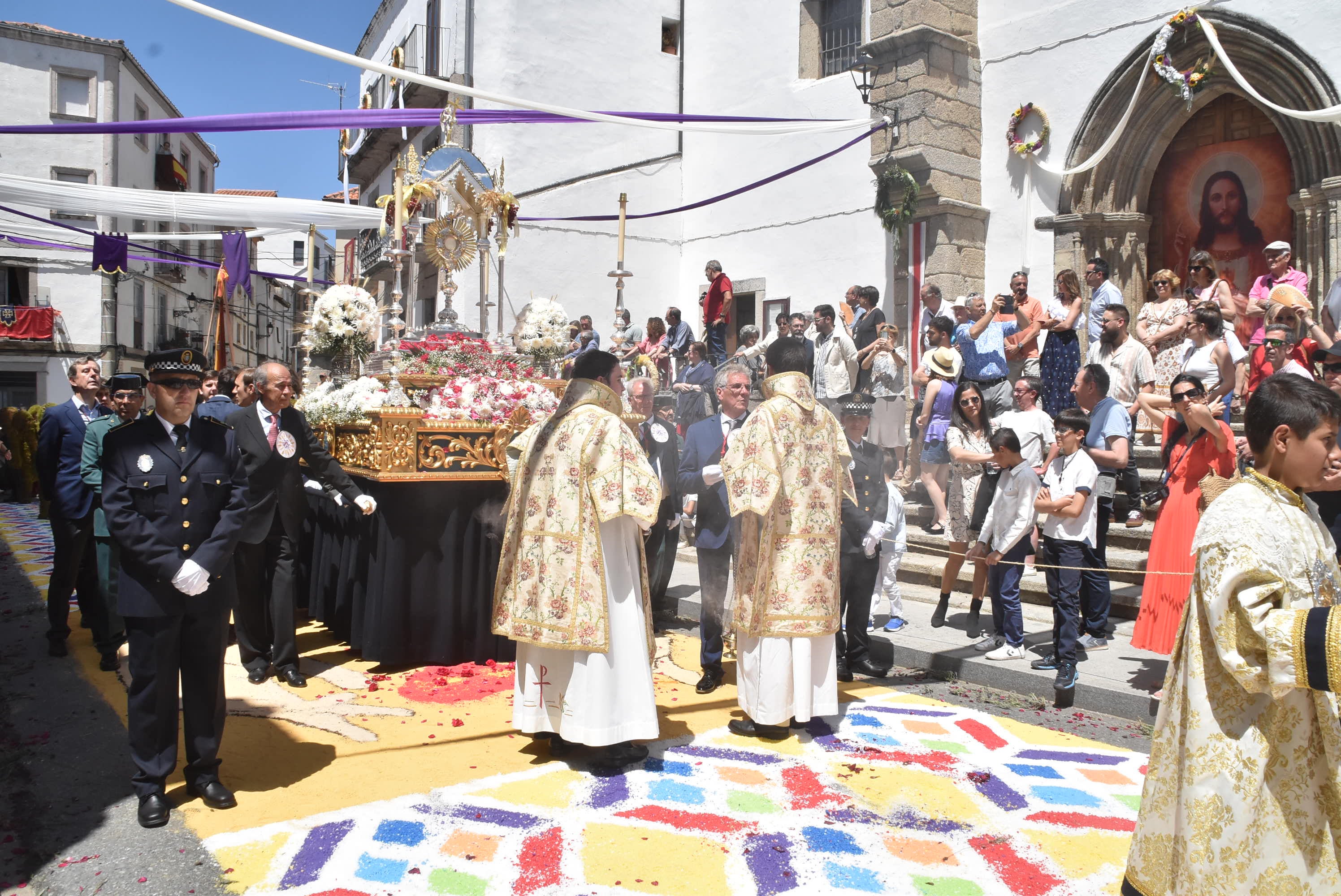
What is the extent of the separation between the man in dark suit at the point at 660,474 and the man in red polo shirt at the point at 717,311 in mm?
6441

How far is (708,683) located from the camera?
5910mm

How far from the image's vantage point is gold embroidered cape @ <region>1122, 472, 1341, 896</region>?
2.51 m

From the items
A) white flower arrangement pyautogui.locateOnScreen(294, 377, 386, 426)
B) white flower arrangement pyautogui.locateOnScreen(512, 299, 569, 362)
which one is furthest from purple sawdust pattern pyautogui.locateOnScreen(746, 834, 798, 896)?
white flower arrangement pyautogui.locateOnScreen(512, 299, 569, 362)

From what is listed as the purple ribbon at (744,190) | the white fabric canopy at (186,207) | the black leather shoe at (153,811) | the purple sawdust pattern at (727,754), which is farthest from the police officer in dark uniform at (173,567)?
the white fabric canopy at (186,207)

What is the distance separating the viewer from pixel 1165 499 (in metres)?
5.93

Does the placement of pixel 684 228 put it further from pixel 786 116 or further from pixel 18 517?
pixel 18 517

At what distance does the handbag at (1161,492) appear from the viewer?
18.9ft

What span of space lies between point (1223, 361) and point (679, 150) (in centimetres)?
1219

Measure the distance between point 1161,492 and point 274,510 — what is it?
5807 mm

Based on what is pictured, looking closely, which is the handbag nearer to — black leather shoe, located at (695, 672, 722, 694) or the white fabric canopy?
black leather shoe, located at (695, 672, 722, 694)

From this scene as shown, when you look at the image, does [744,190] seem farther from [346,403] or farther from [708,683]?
[708,683]

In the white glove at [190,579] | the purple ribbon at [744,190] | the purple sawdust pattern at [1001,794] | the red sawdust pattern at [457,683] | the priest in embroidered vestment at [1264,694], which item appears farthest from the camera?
the purple ribbon at [744,190]

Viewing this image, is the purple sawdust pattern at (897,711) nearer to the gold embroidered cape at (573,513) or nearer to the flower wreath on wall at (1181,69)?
the gold embroidered cape at (573,513)

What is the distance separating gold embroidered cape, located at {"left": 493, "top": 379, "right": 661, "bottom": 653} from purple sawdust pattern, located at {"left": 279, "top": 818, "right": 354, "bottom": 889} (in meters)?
1.10
